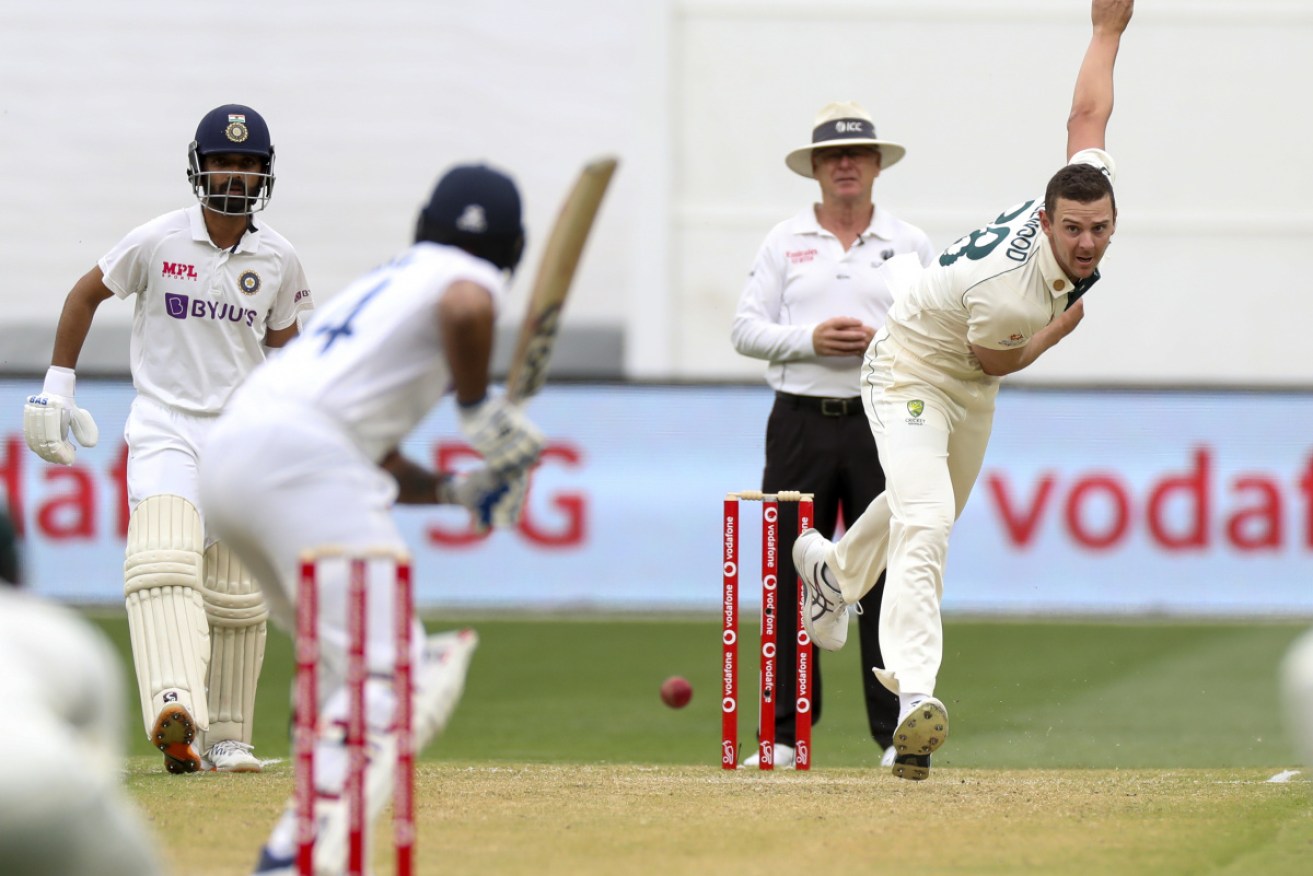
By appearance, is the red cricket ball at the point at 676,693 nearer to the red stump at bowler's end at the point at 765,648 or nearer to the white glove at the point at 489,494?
the red stump at bowler's end at the point at 765,648

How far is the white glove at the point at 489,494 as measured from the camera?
12.1 ft

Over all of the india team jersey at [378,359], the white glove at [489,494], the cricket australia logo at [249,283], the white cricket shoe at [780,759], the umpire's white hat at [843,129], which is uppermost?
the umpire's white hat at [843,129]

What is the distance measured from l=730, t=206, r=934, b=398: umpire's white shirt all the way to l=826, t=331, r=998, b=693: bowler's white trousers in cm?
65

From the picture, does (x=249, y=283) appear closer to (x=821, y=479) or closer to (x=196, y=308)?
(x=196, y=308)

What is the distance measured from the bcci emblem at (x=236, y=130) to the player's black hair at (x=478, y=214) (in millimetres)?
1866

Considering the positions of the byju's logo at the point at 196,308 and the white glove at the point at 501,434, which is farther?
the byju's logo at the point at 196,308

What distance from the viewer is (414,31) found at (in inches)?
557

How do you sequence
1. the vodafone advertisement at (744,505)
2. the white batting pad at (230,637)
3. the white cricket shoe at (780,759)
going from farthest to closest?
the vodafone advertisement at (744,505), the white cricket shoe at (780,759), the white batting pad at (230,637)

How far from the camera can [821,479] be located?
614cm

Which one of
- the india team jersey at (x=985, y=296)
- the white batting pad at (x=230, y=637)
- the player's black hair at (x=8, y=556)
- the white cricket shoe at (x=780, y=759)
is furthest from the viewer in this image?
the white cricket shoe at (x=780, y=759)

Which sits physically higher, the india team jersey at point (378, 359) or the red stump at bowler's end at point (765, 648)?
the india team jersey at point (378, 359)

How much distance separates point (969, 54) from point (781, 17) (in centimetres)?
130

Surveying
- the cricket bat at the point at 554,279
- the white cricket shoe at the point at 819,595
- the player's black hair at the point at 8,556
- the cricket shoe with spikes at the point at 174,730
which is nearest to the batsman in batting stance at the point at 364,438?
the cricket bat at the point at 554,279

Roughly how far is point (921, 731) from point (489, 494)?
1.60 metres
